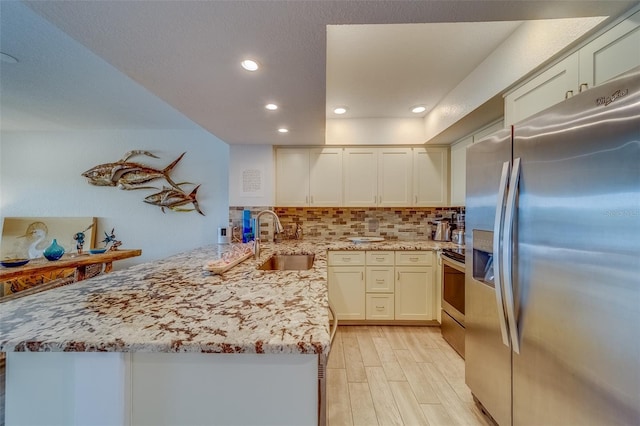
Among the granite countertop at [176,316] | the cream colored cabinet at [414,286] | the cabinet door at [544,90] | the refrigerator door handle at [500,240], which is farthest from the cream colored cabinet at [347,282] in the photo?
the cabinet door at [544,90]

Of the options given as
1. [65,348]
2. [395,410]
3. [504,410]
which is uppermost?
[65,348]

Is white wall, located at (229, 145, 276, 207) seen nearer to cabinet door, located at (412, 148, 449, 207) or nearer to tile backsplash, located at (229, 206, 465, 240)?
tile backsplash, located at (229, 206, 465, 240)

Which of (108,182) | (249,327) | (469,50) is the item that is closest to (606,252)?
(249,327)

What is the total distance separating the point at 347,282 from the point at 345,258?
27 cm

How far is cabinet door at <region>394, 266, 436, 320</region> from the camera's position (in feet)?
9.07

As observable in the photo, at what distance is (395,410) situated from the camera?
1.61 metres

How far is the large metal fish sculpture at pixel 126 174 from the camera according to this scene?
3.57 meters

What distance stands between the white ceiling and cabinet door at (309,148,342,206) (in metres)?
0.24

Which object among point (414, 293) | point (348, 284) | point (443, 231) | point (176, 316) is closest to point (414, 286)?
point (414, 293)

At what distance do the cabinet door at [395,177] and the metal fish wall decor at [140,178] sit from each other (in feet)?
8.69

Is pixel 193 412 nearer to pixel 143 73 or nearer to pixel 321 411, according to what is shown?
pixel 321 411

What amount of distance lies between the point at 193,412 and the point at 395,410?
1.40 m

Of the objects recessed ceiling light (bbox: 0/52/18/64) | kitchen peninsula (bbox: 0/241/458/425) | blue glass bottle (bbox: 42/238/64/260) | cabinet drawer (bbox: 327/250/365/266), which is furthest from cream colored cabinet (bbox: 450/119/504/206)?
blue glass bottle (bbox: 42/238/64/260)

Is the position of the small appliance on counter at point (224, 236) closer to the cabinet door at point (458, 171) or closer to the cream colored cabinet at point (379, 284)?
the cream colored cabinet at point (379, 284)
